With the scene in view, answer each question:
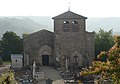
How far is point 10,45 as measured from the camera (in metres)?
49.4

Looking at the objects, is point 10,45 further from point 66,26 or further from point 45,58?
point 66,26

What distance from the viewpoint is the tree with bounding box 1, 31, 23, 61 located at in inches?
1924

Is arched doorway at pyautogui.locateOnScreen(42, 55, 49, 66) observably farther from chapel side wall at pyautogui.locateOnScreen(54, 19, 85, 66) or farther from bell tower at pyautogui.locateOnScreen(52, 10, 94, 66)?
chapel side wall at pyautogui.locateOnScreen(54, 19, 85, 66)

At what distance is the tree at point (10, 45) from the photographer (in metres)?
48.9

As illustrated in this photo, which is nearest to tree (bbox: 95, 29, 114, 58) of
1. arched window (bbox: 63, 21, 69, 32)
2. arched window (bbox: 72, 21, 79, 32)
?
arched window (bbox: 72, 21, 79, 32)

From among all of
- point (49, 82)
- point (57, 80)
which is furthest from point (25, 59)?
point (49, 82)

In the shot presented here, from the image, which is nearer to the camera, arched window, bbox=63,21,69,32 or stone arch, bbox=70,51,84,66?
arched window, bbox=63,21,69,32

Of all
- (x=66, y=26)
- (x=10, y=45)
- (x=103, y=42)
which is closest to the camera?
(x=66, y=26)

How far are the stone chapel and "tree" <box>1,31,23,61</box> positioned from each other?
300 inches

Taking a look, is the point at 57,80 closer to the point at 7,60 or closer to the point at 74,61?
the point at 74,61

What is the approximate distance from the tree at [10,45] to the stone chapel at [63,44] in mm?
7611

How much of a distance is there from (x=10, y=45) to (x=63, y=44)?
11488 mm

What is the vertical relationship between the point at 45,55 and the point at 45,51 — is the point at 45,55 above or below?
below

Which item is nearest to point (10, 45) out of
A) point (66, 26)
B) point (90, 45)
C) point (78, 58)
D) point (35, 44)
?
point (35, 44)
